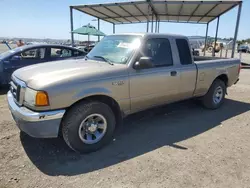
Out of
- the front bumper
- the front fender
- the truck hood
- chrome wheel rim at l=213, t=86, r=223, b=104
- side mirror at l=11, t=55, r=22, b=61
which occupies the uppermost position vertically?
the truck hood

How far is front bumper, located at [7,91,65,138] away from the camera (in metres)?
2.88

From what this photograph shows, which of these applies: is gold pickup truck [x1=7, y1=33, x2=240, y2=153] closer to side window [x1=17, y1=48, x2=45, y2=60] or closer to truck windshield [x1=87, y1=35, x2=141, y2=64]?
truck windshield [x1=87, y1=35, x2=141, y2=64]

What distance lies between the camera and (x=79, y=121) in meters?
3.19

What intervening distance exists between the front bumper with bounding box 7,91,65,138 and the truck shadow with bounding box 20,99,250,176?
0.49 metres

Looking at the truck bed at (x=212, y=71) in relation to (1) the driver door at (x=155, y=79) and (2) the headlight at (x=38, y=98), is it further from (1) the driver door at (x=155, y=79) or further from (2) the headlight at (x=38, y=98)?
(2) the headlight at (x=38, y=98)

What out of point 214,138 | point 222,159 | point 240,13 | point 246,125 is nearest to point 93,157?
point 222,159

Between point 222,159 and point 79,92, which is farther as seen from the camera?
point 222,159

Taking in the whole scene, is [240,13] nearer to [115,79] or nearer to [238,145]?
[238,145]

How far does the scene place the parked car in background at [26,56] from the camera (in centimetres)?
700

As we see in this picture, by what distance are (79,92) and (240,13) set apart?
10.2 m

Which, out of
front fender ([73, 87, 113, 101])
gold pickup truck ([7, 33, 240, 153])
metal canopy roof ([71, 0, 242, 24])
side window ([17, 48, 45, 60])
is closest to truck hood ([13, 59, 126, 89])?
gold pickup truck ([7, 33, 240, 153])

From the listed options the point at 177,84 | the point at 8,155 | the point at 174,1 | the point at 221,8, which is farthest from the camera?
the point at 221,8

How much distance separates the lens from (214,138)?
407 cm

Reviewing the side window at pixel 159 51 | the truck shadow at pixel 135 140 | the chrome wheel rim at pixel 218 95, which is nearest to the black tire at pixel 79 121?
the truck shadow at pixel 135 140
